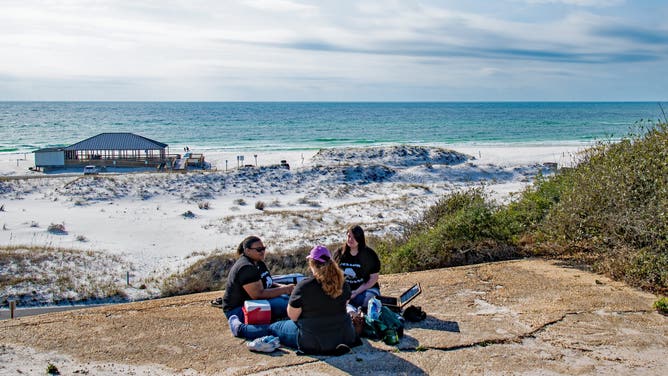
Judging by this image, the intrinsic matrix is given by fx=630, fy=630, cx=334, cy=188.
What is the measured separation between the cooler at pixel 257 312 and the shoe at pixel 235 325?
100mm

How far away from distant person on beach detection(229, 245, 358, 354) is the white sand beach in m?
9.20

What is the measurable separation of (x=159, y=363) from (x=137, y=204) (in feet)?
75.1

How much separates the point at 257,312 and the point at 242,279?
1.33 ft

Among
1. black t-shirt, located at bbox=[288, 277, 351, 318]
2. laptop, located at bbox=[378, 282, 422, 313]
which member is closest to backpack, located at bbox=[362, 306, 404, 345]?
laptop, located at bbox=[378, 282, 422, 313]

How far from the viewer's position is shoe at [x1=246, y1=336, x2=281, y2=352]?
6539 millimetres

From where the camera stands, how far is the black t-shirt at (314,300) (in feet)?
20.3

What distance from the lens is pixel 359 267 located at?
7.55 metres

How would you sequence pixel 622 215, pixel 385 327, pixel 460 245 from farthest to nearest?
pixel 460 245 < pixel 622 215 < pixel 385 327

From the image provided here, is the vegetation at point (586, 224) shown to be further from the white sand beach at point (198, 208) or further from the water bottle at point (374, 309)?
the white sand beach at point (198, 208)

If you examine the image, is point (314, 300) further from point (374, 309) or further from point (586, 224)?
point (586, 224)

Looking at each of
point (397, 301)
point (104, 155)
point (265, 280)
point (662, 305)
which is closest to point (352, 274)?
point (397, 301)

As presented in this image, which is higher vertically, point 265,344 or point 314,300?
point 314,300

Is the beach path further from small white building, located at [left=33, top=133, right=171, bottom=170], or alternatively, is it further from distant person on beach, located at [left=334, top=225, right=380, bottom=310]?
small white building, located at [left=33, top=133, right=171, bottom=170]

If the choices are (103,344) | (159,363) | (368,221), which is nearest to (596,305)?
(159,363)
